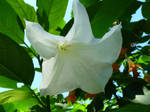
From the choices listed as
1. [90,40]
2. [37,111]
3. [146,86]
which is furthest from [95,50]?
[37,111]

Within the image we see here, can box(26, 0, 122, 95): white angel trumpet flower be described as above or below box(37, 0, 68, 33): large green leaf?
below

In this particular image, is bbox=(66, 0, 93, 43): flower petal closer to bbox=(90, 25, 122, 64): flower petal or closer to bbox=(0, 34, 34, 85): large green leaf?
bbox=(90, 25, 122, 64): flower petal

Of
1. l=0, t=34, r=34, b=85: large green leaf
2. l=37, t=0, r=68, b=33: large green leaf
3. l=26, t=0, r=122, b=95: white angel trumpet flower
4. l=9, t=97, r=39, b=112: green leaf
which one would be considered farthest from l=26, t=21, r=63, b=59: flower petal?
l=9, t=97, r=39, b=112: green leaf

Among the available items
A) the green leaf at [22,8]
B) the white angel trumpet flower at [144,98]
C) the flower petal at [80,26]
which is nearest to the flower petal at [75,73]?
the flower petal at [80,26]

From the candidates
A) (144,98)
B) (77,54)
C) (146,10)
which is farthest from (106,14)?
(144,98)

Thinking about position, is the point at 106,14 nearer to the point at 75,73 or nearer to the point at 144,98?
the point at 75,73
